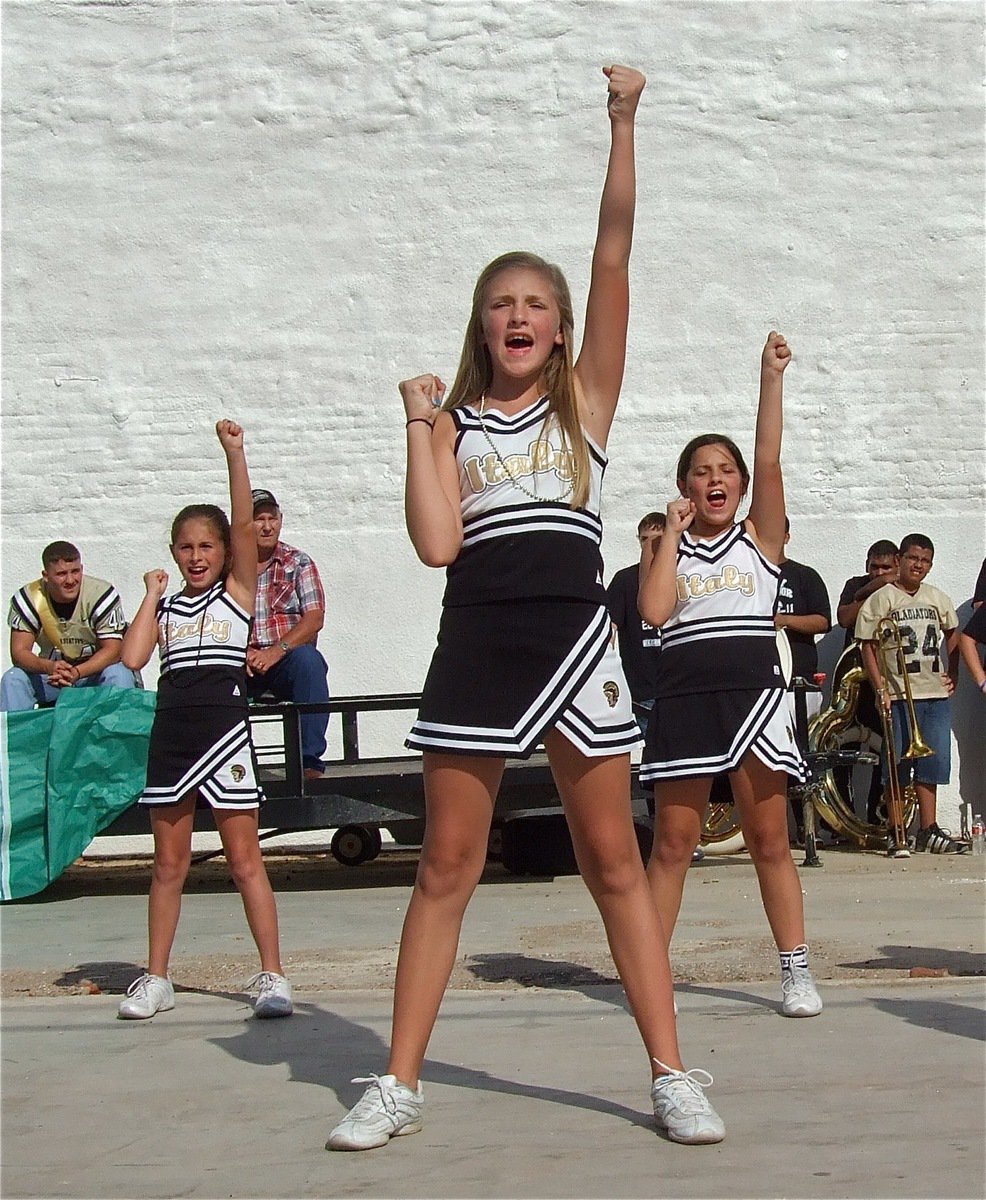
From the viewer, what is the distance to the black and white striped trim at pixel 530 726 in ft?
11.8

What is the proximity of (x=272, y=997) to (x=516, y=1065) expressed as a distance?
1.11 m

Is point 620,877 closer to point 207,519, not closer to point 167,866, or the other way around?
point 167,866

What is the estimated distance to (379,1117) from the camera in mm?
3533

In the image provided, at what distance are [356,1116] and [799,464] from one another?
794cm

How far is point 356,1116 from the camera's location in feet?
11.6

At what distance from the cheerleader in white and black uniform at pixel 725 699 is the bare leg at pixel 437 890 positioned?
58.2 inches

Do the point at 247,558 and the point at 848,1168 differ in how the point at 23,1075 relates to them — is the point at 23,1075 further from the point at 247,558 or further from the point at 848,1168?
the point at 848,1168

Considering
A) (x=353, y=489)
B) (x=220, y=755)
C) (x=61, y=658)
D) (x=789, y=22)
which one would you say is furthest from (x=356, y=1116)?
(x=789, y=22)

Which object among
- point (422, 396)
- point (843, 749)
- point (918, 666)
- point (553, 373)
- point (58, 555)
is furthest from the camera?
point (843, 749)

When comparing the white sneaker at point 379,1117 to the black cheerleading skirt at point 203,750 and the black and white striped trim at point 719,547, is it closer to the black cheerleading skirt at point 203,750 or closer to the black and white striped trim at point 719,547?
the black cheerleading skirt at point 203,750

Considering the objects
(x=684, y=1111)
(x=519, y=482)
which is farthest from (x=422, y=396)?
(x=684, y=1111)

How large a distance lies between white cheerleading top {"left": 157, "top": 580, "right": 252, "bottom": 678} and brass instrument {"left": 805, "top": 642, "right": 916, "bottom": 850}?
4.69 metres

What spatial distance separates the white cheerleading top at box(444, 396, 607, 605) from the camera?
3.65m

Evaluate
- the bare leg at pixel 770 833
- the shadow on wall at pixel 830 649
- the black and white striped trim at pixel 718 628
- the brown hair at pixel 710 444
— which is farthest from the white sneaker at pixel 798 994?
the shadow on wall at pixel 830 649
